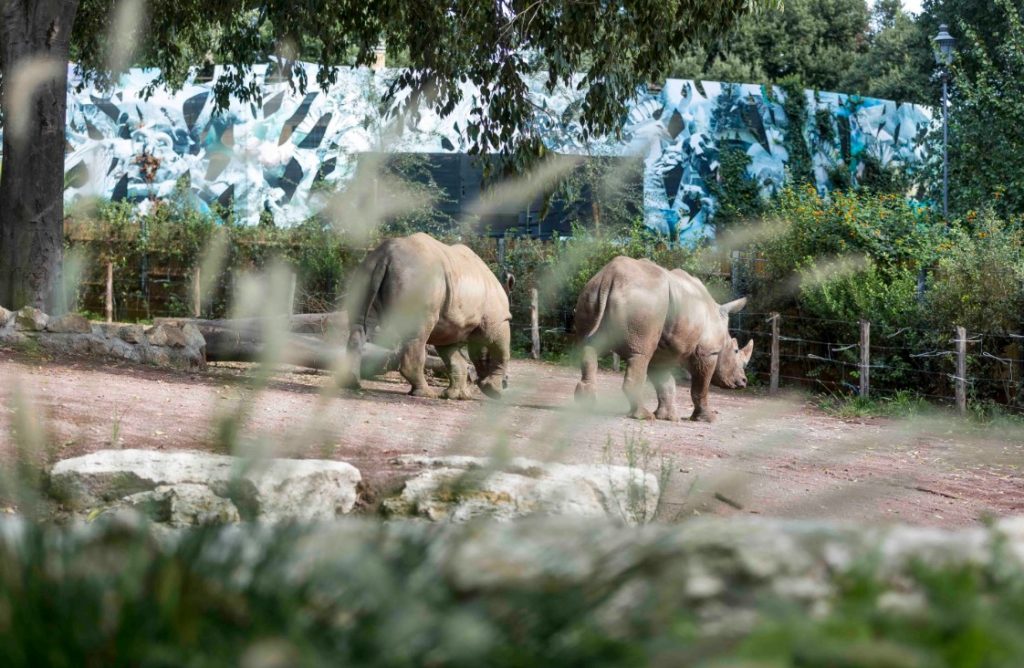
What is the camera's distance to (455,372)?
43.8 feet

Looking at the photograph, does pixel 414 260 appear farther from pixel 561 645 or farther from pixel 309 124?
pixel 309 124

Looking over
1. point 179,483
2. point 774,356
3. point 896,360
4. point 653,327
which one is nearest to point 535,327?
point 774,356

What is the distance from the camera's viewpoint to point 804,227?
17453mm

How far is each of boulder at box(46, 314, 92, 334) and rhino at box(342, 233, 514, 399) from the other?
2527mm

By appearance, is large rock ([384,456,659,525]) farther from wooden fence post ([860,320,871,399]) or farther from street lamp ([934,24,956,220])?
street lamp ([934,24,956,220])

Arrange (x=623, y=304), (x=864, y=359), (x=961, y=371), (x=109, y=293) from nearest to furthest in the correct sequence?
1. (x=623, y=304)
2. (x=961, y=371)
3. (x=864, y=359)
4. (x=109, y=293)

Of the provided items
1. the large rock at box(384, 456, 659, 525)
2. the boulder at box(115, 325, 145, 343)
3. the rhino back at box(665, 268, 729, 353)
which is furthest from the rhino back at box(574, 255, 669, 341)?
the large rock at box(384, 456, 659, 525)

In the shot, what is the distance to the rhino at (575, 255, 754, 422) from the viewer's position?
1230 centimetres

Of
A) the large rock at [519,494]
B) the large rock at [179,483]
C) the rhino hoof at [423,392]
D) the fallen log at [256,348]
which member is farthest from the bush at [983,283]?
the large rock at [179,483]

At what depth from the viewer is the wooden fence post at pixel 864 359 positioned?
1498 centimetres

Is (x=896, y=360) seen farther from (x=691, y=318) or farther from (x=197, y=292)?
(x=197, y=292)

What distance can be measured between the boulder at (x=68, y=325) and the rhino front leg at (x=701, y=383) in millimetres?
5867

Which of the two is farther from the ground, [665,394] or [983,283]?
[983,283]

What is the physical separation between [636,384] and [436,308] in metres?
2.11
